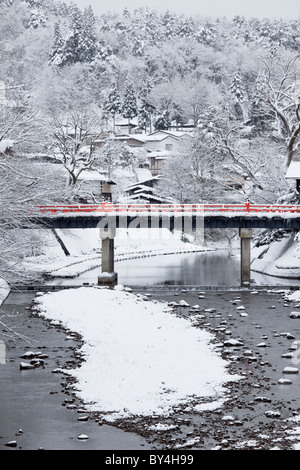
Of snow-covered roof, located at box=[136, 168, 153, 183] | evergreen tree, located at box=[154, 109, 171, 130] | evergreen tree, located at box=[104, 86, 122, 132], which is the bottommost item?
snow-covered roof, located at box=[136, 168, 153, 183]

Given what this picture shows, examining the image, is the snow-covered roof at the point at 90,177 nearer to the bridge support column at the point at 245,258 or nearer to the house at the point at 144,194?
the house at the point at 144,194

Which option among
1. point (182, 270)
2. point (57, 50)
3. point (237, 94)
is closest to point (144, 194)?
point (182, 270)

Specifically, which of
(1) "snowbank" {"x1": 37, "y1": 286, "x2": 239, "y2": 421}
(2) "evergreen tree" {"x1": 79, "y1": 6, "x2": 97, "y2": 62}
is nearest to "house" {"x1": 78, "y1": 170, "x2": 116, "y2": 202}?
(1) "snowbank" {"x1": 37, "y1": 286, "x2": 239, "y2": 421}

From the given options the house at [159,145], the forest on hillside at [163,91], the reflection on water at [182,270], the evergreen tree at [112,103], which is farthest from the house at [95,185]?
the evergreen tree at [112,103]

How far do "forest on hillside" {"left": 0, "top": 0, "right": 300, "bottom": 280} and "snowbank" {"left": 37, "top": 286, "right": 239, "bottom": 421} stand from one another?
6083 mm

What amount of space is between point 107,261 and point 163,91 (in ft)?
299

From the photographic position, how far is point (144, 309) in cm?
3288

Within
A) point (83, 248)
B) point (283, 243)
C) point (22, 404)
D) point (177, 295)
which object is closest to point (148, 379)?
point (22, 404)

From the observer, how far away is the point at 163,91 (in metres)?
131

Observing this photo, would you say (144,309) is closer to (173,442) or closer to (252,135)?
(173,442)

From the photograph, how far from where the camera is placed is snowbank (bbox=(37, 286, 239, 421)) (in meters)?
19.0

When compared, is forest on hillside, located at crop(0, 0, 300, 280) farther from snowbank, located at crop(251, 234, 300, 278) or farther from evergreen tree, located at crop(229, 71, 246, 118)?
snowbank, located at crop(251, 234, 300, 278)

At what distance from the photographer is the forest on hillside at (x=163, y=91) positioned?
55750 millimetres

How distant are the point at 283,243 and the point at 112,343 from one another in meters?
30.3
